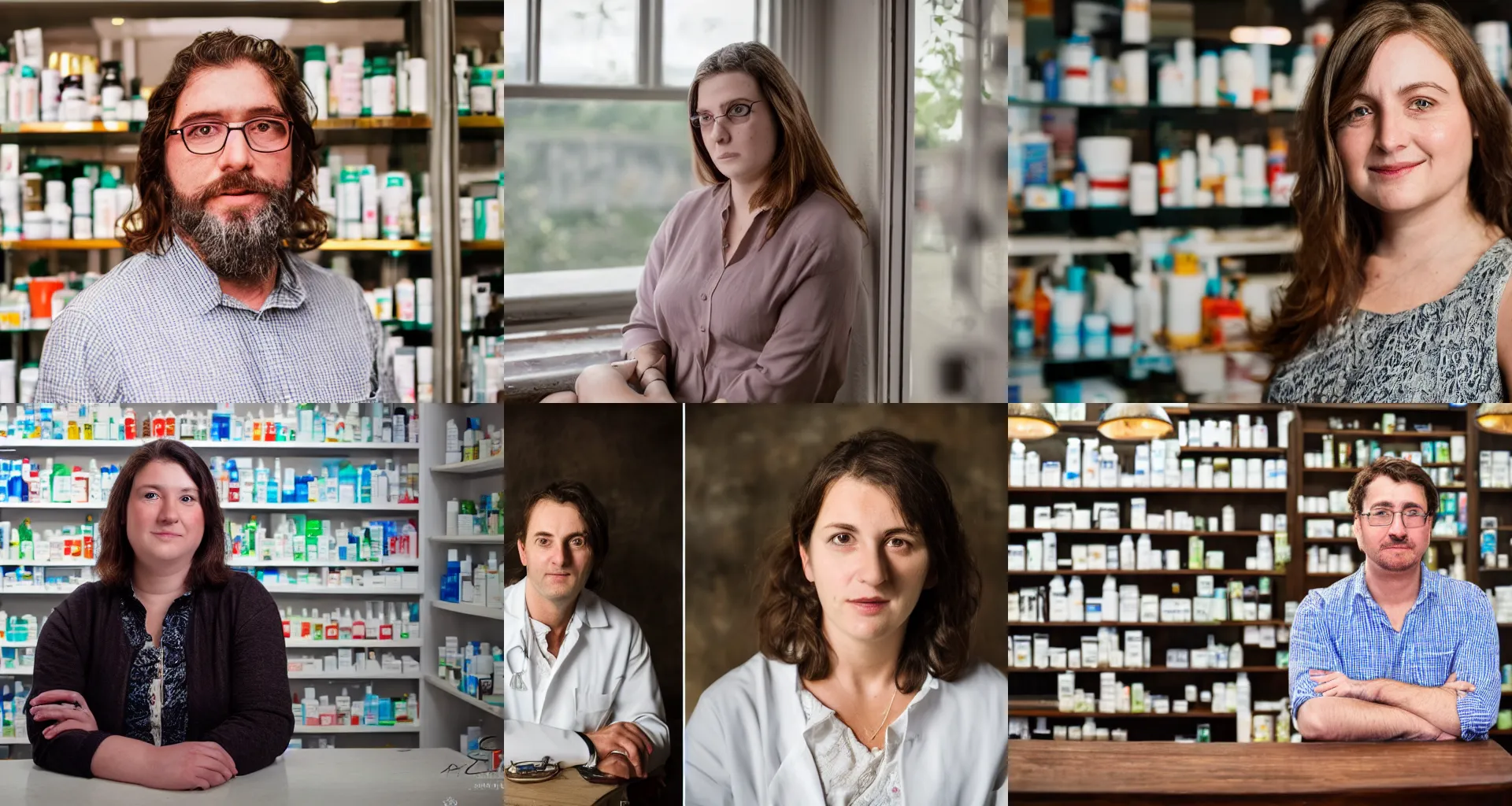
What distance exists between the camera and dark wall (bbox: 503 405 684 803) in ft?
10.2

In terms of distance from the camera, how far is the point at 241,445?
325cm

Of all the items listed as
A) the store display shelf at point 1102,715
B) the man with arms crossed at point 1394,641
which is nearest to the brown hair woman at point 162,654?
the store display shelf at point 1102,715

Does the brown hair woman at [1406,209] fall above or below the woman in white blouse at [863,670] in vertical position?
above

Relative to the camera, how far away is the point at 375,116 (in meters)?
3.20

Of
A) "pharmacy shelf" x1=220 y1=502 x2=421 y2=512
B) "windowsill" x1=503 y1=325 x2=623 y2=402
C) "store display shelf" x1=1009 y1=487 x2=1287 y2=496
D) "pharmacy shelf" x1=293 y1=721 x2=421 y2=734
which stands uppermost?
"windowsill" x1=503 y1=325 x2=623 y2=402

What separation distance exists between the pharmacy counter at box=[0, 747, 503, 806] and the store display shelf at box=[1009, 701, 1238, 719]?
130 centimetres

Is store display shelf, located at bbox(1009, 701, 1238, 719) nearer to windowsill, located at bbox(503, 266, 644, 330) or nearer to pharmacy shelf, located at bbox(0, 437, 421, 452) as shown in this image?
windowsill, located at bbox(503, 266, 644, 330)

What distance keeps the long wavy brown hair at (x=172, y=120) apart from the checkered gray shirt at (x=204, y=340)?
0.21 ft

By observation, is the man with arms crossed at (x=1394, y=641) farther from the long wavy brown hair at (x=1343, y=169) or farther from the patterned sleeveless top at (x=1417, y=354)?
the long wavy brown hair at (x=1343, y=169)

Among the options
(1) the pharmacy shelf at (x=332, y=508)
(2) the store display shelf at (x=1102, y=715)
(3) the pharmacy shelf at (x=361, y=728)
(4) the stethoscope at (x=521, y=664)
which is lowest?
(3) the pharmacy shelf at (x=361, y=728)

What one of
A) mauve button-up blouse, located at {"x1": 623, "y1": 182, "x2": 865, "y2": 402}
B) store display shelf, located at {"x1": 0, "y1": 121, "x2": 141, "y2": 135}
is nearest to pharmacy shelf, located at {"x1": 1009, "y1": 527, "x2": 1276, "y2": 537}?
mauve button-up blouse, located at {"x1": 623, "y1": 182, "x2": 865, "y2": 402}

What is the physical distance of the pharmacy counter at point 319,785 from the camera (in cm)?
311

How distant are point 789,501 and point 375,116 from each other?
1.35 m

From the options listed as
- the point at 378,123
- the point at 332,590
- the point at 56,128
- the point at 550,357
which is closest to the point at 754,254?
the point at 550,357
